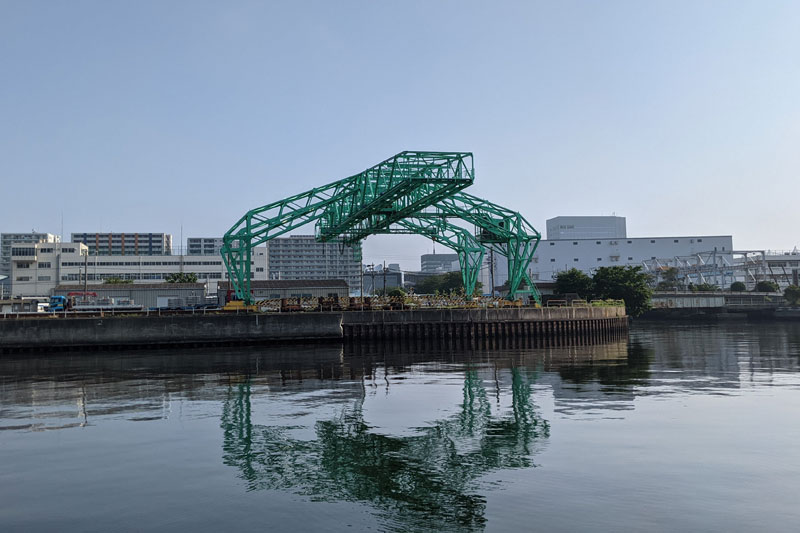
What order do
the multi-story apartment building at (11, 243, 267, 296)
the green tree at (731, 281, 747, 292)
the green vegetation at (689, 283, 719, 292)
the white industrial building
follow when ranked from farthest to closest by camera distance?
the white industrial building
the green tree at (731, 281, 747, 292)
the green vegetation at (689, 283, 719, 292)
the multi-story apartment building at (11, 243, 267, 296)

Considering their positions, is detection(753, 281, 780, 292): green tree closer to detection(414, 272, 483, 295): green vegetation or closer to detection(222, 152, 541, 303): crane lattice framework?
detection(414, 272, 483, 295): green vegetation

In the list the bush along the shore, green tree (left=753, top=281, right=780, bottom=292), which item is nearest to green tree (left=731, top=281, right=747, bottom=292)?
green tree (left=753, top=281, right=780, bottom=292)

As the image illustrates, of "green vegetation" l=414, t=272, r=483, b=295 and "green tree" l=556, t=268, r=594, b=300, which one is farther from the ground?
"green vegetation" l=414, t=272, r=483, b=295

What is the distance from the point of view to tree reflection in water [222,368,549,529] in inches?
487

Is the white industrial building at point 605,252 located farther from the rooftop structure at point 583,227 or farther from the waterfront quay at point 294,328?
the waterfront quay at point 294,328

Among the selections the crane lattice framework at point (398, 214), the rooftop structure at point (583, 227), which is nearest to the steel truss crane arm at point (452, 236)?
the crane lattice framework at point (398, 214)

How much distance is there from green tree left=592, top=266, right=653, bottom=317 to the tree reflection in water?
7122 cm

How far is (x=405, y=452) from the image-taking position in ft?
53.2

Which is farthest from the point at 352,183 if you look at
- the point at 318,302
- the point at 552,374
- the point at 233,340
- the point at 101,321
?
the point at 552,374

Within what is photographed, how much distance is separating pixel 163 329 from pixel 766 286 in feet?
433

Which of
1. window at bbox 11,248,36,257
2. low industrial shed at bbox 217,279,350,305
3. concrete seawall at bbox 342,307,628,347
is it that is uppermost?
window at bbox 11,248,36,257

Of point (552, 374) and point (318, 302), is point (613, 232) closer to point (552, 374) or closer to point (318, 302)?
point (318, 302)

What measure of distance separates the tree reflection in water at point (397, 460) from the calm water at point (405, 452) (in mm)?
63

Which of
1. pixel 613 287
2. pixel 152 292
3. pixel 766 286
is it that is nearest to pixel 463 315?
pixel 613 287
